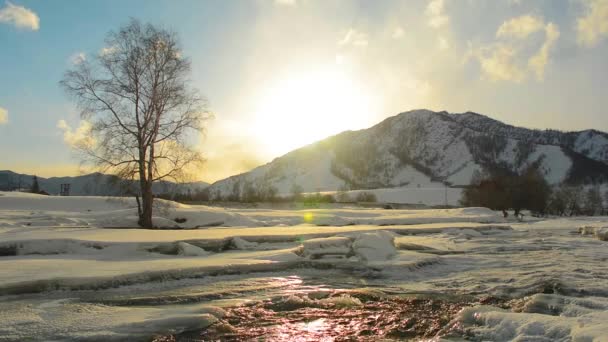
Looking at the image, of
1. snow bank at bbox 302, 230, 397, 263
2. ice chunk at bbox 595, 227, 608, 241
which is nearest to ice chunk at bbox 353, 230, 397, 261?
snow bank at bbox 302, 230, 397, 263

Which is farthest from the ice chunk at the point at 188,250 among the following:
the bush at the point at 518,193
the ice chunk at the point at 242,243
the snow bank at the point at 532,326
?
the bush at the point at 518,193

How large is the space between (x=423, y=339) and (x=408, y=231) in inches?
843

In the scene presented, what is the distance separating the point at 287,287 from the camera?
10.9 meters

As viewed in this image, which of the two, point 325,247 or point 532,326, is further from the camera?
point 325,247

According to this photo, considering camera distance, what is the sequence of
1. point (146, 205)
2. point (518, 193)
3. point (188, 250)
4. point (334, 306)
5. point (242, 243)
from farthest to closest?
point (518, 193)
point (146, 205)
point (242, 243)
point (188, 250)
point (334, 306)

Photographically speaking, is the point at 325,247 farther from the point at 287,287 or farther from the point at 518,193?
the point at 518,193

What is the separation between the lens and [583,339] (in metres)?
5.95

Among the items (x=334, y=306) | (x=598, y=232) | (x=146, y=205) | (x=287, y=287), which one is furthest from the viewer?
(x=598, y=232)

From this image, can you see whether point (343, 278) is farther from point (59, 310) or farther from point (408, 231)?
point (408, 231)

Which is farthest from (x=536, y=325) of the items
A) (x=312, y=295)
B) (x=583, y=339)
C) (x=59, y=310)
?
(x=59, y=310)

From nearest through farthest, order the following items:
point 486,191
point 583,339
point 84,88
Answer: point 583,339
point 84,88
point 486,191

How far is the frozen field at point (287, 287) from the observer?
717 cm

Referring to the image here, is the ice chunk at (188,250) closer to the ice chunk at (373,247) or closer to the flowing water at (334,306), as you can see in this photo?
Result: the flowing water at (334,306)

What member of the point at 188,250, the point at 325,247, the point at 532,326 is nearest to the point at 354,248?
the point at 325,247
